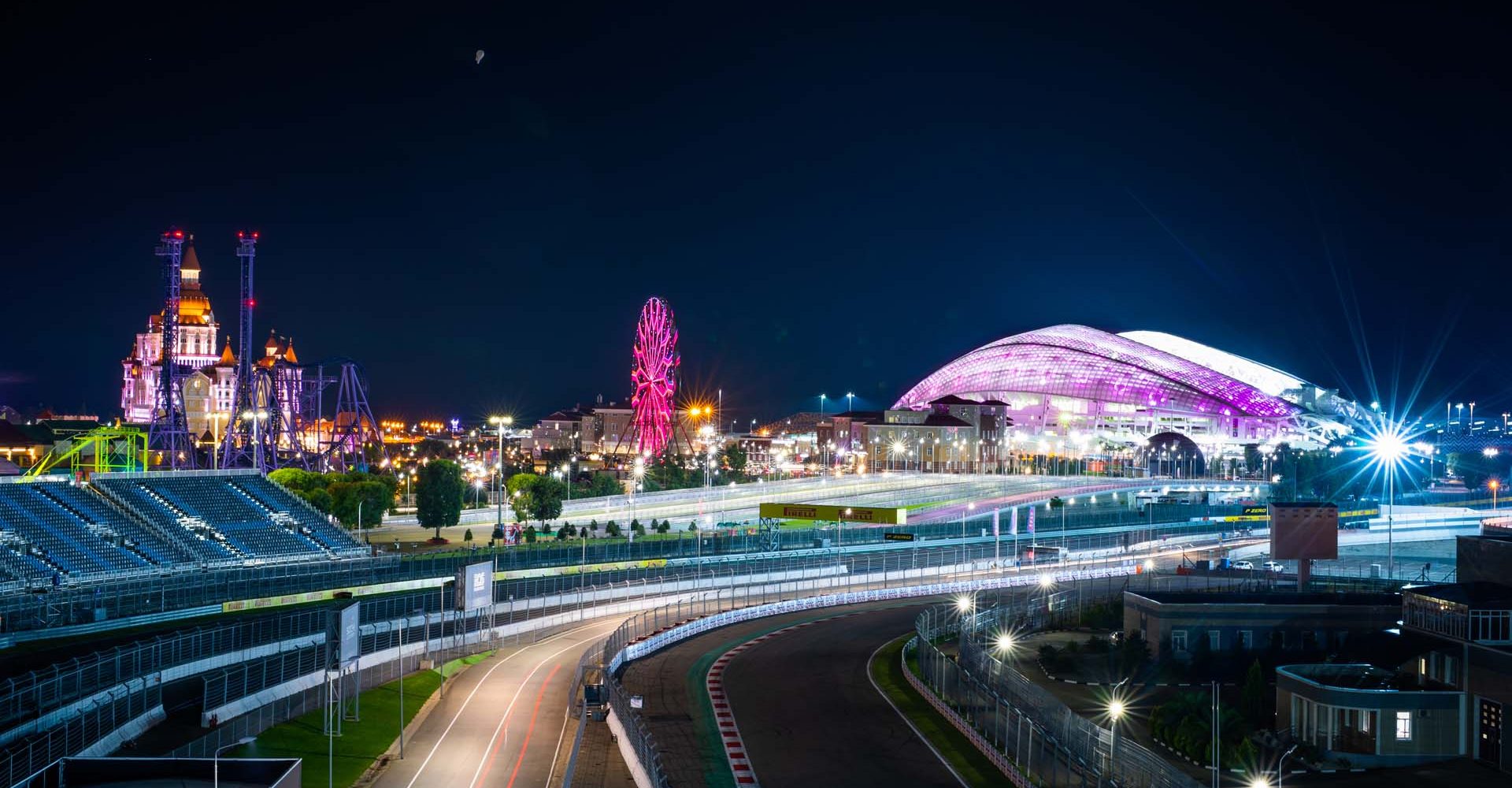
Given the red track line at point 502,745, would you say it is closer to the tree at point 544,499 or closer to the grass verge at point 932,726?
the grass verge at point 932,726

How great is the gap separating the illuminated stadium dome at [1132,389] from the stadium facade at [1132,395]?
119 millimetres

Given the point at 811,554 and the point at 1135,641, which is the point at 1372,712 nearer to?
the point at 1135,641

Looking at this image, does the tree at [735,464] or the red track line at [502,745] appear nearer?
the red track line at [502,745]

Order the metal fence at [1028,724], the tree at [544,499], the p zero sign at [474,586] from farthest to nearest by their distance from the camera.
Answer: the tree at [544,499] < the p zero sign at [474,586] < the metal fence at [1028,724]

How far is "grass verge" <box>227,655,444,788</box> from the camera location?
24703mm

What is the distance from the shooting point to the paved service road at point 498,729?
24.6 m

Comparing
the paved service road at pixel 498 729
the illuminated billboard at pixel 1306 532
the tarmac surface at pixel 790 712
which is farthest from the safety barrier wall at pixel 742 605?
the illuminated billboard at pixel 1306 532

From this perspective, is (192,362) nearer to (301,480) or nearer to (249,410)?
(249,410)

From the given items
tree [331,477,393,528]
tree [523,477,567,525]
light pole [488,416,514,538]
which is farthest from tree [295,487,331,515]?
tree [523,477,567,525]

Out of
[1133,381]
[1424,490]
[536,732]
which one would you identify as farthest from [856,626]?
[1424,490]

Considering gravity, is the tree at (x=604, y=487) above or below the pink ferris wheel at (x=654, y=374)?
below

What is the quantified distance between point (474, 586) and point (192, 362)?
163 metres

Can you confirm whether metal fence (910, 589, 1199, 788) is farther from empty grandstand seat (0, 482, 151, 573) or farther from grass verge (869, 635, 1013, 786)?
empty grandstand seat (0, 482, 151, 573)

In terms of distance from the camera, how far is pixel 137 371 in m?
175
